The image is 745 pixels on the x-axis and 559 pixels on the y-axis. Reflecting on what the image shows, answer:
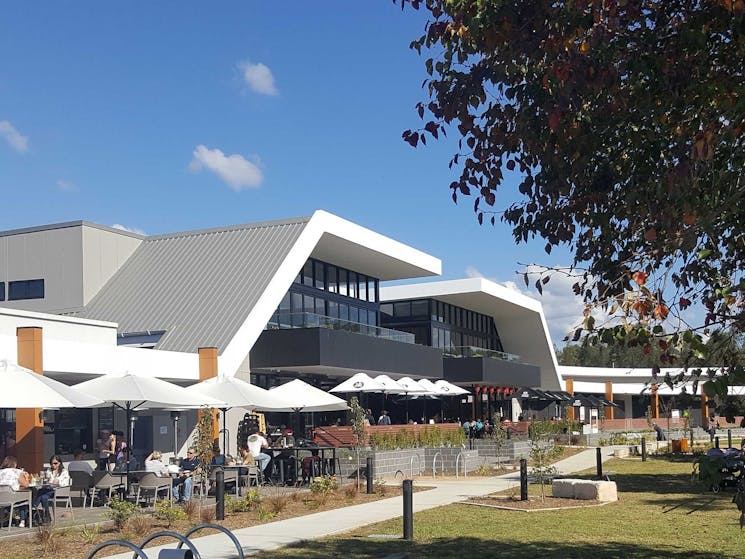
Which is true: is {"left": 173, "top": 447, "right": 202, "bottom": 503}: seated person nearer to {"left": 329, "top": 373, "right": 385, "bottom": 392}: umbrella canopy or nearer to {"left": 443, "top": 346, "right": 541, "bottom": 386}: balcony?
{"left": 329, "top": 373, "right": 385, "bottom": 392}: umbrella canopy

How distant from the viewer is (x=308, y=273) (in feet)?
136

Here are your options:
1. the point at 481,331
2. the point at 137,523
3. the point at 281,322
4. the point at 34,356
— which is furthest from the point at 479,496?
the point at 481,331

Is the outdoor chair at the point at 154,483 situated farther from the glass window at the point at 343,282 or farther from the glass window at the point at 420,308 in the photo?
the glass window at the point at 420,308

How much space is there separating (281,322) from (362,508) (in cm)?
1814

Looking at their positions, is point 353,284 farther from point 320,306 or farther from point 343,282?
point 320,306

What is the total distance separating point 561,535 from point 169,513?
639 cm

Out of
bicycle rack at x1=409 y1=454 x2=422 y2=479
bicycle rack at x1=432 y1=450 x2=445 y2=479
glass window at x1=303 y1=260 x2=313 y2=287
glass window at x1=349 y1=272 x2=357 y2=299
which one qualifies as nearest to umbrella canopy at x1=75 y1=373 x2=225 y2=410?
bicycle rack at x1=409 y1=454 x2=422 y2=479

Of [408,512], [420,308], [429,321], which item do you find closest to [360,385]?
[408,512]

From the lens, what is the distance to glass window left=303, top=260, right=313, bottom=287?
135ft

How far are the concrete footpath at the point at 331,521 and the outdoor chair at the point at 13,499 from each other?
3451 millimetres

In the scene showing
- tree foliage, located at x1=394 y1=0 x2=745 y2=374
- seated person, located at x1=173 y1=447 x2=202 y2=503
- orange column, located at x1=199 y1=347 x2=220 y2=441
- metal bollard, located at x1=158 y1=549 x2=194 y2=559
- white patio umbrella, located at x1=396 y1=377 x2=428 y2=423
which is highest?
tree foliage, located at x1=394 y1=0 x2=745 y2=374

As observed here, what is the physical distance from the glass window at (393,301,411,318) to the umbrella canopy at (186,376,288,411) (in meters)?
33.2

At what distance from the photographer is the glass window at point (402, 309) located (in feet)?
191

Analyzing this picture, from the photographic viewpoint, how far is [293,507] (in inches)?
794
